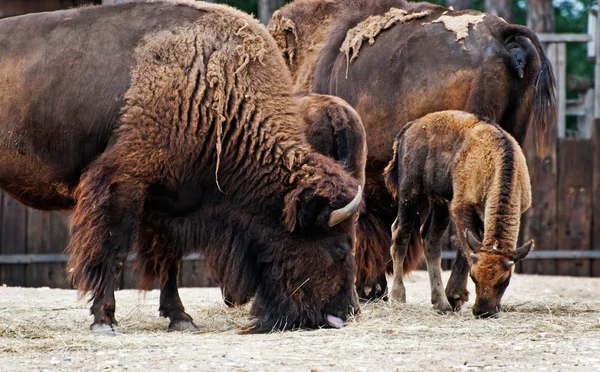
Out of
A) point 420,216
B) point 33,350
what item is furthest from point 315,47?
point 33,350

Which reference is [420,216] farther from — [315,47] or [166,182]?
[166,182]

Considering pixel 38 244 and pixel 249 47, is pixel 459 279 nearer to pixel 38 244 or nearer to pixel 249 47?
pixel 249 47

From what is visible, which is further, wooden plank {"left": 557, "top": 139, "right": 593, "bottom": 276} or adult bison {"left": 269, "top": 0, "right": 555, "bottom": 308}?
wooden plank {"left": 557, "top": 139, "right": 593, "bottom": 276}

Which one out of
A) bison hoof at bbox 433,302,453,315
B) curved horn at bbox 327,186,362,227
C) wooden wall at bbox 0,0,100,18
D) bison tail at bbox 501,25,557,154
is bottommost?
bison hoof at bbox 433,302,453,315

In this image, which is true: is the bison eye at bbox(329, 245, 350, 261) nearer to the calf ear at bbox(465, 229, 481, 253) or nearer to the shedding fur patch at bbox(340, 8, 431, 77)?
the calf ear at bbox(465, 229, 481, 253)

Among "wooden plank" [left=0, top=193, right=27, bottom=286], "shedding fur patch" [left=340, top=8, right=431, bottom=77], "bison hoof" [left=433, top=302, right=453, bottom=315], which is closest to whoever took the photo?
"bison hoof" [left=433, top=302, right=453, bottom=315]

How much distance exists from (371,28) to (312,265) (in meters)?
3.21

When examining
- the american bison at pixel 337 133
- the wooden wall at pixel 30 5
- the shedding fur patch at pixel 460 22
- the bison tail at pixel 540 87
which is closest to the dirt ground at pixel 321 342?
the american bison at pixel 337 133

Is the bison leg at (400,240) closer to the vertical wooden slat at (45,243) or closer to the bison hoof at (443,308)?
the bison hoof at (443,308)

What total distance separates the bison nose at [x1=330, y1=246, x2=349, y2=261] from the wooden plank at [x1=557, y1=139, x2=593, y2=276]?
6867mm

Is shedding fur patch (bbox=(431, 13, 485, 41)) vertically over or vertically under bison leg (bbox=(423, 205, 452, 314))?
over

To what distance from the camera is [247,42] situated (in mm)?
7504

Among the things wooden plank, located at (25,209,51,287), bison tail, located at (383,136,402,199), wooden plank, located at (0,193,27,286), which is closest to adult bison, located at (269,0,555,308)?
bison tail, located at (383,136,402,199)

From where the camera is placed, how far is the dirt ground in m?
5.53
